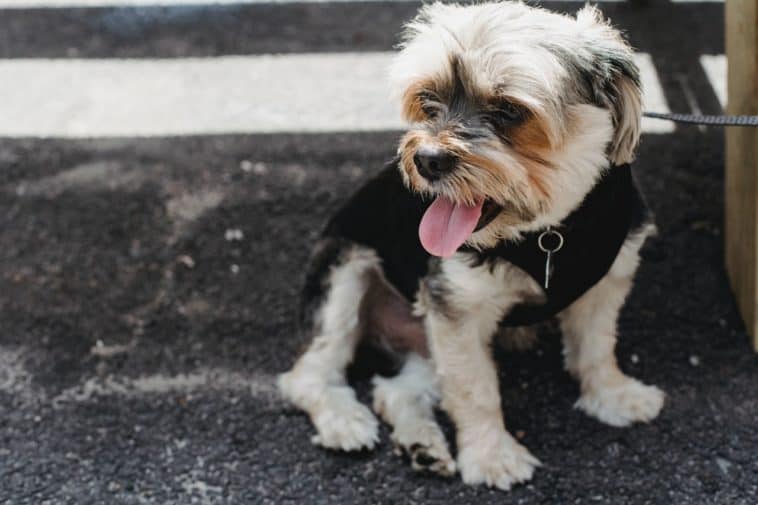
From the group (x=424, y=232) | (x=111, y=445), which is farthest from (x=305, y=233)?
(x=424, y=232)

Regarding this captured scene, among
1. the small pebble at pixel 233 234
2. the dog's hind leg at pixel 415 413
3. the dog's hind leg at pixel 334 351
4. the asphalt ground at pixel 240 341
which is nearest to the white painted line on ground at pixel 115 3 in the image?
the asphalt ground at pixel 240 341

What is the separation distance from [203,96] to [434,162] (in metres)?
4.00

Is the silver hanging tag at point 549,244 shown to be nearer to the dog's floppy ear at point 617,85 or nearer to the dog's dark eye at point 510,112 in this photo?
the dog's floppy ear at point 617,85

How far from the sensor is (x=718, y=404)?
4.05 metres

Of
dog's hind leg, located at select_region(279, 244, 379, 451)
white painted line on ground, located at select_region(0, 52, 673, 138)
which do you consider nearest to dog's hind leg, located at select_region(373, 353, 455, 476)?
dog's hind leg, located at select_region(279, 244, 379, 451)

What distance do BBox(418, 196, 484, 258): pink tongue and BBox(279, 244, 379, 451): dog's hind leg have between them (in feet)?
2.69

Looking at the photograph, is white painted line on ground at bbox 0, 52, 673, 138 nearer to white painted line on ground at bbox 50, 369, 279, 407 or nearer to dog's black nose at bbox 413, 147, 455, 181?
white painted line on ground at bbox 50, 369, 279, 407

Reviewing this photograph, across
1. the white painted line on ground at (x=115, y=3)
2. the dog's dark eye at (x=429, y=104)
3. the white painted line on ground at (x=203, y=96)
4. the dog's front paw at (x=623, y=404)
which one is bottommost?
the dog's front paw at (x=623, y=404)

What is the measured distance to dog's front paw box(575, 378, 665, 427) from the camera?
400 centimetres

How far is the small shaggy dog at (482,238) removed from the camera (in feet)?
Answer: 10.0

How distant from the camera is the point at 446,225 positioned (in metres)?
3.25

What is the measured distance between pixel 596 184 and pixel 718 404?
4.47 feet

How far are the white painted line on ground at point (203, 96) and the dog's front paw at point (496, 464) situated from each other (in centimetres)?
281

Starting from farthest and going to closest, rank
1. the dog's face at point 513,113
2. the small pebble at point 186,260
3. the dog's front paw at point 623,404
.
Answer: the small pebble at point 186,260, the dog's front paw at point 623,404, the dog's face at point 513,113
